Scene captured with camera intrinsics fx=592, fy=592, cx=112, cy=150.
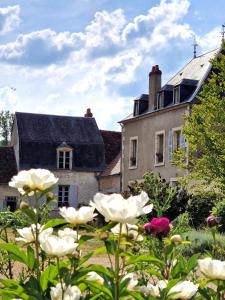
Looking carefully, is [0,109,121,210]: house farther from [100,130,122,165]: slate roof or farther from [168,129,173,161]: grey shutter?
[168,129,173,161]: grey shutter

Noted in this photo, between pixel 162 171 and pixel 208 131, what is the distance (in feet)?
24.2

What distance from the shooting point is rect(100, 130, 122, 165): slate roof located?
34875 millimetres

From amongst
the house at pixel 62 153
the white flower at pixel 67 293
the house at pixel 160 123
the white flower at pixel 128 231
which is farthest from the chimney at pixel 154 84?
the white flower at pixel 67 293

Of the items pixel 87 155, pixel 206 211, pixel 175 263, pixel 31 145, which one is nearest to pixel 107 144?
pixel 87 155

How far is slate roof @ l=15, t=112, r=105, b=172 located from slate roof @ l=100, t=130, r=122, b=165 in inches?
18.4

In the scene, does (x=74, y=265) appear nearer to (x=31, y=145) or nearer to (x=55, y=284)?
(x=55, y=284)

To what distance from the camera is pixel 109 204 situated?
85.8 inches

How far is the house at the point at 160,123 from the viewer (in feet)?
83.3

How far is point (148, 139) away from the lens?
27609 mm

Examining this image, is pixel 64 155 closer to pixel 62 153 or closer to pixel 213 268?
pixel 62 153

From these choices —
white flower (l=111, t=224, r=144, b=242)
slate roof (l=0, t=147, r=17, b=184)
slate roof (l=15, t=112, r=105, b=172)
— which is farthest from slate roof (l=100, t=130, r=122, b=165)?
white flower (l=111, t=224, r=144, b=242)

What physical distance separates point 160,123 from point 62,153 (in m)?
8.83

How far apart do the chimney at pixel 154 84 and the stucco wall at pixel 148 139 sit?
73 cm

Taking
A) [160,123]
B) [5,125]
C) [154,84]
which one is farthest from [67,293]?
[5,125]
